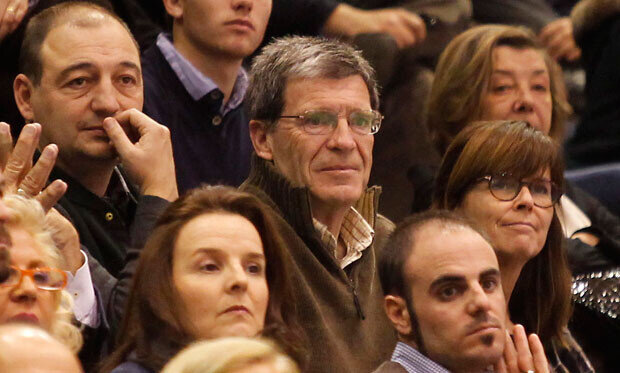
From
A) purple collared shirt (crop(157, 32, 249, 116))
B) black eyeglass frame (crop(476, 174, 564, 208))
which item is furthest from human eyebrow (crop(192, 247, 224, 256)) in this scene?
purple collared shirt (crop(157, 32, 249, 116))

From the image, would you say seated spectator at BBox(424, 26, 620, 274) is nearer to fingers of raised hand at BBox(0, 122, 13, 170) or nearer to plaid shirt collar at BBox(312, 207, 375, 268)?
plaid shirt collar at BBox(312, 207, 375, 268)

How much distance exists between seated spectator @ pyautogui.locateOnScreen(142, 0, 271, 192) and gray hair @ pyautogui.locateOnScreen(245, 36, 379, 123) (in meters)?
0.47

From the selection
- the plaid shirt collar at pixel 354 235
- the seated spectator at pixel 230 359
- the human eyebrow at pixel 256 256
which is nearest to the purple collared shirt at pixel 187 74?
the plaid shirt collar at pixel 354 235

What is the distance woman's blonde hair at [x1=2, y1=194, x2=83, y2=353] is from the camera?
2.82 metres

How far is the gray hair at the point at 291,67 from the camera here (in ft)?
11.8

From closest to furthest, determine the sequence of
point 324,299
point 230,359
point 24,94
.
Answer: point 230,359
point 324,299
point 24,94

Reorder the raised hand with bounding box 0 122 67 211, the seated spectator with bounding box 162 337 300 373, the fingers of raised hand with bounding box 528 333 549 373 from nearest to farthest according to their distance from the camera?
the seated spectator with bounding box 162 337 300 373, the raised hand with bounding box 0 122 67 211, the fingers of raised hand with bounding box 528 333 549 373

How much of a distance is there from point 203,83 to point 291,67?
0.62 metres

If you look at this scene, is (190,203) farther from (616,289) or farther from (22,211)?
(616,289)

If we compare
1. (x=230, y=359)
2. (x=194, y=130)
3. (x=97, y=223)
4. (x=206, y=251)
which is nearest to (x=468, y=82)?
(x=194, y=130)

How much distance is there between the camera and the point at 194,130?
4152mm

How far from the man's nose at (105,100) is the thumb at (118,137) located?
60 mm

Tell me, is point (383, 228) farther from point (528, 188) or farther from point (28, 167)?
point (28, 167)

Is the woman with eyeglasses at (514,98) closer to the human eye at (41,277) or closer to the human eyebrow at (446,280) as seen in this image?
the human eyebrow at (446,280)
